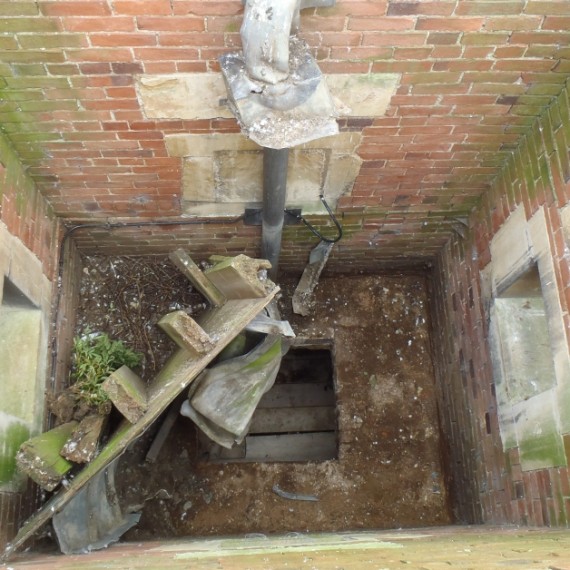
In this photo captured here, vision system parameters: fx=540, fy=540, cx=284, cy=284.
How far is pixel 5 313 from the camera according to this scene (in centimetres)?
400

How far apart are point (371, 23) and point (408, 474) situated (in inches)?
163

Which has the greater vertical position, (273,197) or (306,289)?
(273,197)

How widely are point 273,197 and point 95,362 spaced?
6.31 ft

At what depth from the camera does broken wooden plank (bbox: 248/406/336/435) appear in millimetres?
6074

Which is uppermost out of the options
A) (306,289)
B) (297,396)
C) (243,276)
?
(306,289)


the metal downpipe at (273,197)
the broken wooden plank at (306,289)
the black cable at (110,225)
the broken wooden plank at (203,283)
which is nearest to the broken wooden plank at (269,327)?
the broken wooden plank at (203,283)

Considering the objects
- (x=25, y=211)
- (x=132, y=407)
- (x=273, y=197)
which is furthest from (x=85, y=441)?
(x=273, y=197)

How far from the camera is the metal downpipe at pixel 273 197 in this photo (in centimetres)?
335

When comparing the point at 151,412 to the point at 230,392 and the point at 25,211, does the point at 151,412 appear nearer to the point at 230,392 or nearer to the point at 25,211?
the point at 230,392

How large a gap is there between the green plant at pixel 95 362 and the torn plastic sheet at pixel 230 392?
26.4 inches

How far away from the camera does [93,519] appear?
3980 mm

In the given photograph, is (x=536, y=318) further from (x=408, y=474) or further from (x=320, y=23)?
(x=320, y=23)

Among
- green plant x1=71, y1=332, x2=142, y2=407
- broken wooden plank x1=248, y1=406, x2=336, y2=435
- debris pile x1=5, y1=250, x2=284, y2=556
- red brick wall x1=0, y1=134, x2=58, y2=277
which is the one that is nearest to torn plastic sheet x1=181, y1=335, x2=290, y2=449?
debris pile x1=5, y1=250, x2=284, y2=556

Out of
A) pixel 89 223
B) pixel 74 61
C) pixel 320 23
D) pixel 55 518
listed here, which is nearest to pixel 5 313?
pixel 89 223
